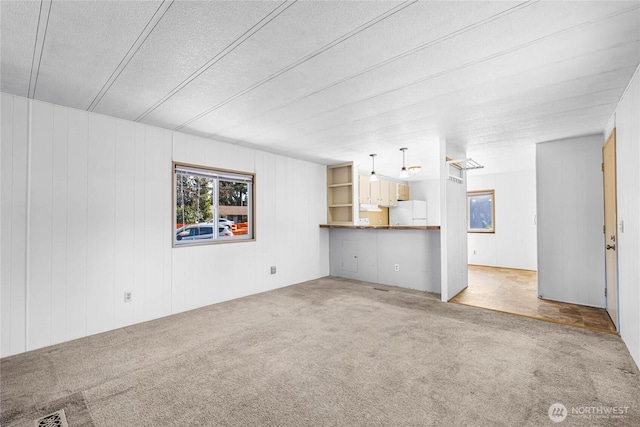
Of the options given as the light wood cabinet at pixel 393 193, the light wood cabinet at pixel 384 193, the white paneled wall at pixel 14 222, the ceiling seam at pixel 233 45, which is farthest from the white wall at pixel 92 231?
the light wood cabinet at pixel 393 193

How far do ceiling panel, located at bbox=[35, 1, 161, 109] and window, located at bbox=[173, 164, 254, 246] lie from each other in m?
1.55

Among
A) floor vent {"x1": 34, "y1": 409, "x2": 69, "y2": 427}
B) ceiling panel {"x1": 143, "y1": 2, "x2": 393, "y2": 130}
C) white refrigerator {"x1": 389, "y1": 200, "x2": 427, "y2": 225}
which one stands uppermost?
ceiling panel {"x1": 143, "y1": 2, "x2": 393, "y2": 130}

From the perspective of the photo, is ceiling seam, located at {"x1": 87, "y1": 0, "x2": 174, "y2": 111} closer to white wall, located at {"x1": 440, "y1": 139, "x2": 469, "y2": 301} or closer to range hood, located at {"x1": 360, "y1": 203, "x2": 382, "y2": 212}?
white wall, located at {"x1": 440, "y1": 139, "x2": 469, "y2": 301}

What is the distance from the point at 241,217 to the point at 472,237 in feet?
19.3

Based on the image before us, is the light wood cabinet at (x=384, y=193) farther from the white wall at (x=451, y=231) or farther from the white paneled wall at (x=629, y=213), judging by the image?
the white paneled wall at (x=629, y=213)

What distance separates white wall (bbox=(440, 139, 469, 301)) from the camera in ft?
13.9

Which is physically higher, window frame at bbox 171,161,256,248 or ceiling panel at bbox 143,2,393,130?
ceiling panel at bbox 143,2,393,130

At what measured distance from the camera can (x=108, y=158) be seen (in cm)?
327

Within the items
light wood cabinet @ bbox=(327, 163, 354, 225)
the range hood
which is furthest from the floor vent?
the range hood

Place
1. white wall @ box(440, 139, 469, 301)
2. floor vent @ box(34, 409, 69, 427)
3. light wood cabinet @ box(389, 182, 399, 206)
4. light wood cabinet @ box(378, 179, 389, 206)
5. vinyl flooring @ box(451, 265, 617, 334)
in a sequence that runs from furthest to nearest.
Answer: light wood cabinet @ box(389, 182, 399, 206), light wood cabinet @ box(378, 179, 389, 206), white wall @ box(440, 139, 469, 301), vinyl flooring @ box(451, 265, 617, 334), floor vent @ box(34, 409, 69, 427)

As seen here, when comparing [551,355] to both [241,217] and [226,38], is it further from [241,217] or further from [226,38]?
[241,217]

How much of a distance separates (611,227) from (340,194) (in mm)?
4087

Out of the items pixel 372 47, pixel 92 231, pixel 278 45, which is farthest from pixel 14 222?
pixel 372 47

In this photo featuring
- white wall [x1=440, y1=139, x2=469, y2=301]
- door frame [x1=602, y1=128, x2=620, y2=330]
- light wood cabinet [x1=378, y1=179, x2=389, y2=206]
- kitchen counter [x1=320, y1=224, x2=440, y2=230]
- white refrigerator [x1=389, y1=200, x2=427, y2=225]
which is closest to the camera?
door frame [x1=602, y1=128, x2=620, y2=330]
